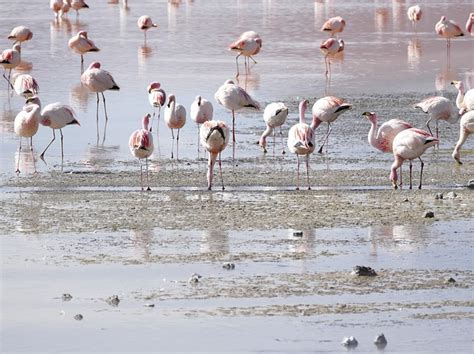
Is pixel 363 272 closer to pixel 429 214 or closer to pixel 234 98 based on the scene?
pixel 429 214

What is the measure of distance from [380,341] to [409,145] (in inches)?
227

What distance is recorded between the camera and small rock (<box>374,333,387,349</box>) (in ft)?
23.5

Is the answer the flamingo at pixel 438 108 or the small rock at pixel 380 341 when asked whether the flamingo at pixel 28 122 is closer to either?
the flamingo at pixel 438 108

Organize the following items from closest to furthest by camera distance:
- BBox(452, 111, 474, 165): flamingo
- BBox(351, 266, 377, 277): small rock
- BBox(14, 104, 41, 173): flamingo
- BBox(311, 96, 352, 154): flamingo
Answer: BBox(351, 266, 377, 277): small rock, BBox(452, 111, 474, 165): flamingo, BBox(14, 104, 41, 173): flamingo, BBox(311, 96, 352, 154): flamingo

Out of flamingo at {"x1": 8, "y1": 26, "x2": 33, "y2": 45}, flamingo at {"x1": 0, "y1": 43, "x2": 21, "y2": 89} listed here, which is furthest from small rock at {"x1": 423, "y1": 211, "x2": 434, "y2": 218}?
flamingo at {"x1": 8, "y1": 26, "x2": 33, "y2": 45}

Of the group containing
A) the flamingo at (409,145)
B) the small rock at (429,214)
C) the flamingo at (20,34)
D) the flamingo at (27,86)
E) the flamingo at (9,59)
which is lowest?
the small rock at (429,214)

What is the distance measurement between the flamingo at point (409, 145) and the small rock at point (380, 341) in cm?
561

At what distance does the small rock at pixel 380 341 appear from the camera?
716 centimetres

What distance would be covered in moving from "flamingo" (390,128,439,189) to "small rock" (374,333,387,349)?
18.4ft

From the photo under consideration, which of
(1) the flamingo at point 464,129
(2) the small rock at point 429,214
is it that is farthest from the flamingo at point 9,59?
(2) the small rock at point 429,214

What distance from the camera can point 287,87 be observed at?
2042 centimetres

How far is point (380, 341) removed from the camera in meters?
7.18

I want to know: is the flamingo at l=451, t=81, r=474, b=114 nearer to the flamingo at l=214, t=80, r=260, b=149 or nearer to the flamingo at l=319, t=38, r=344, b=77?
the flamingo at l=214, t=80, r=260, b=149

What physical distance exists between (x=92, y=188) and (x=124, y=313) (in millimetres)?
4903
